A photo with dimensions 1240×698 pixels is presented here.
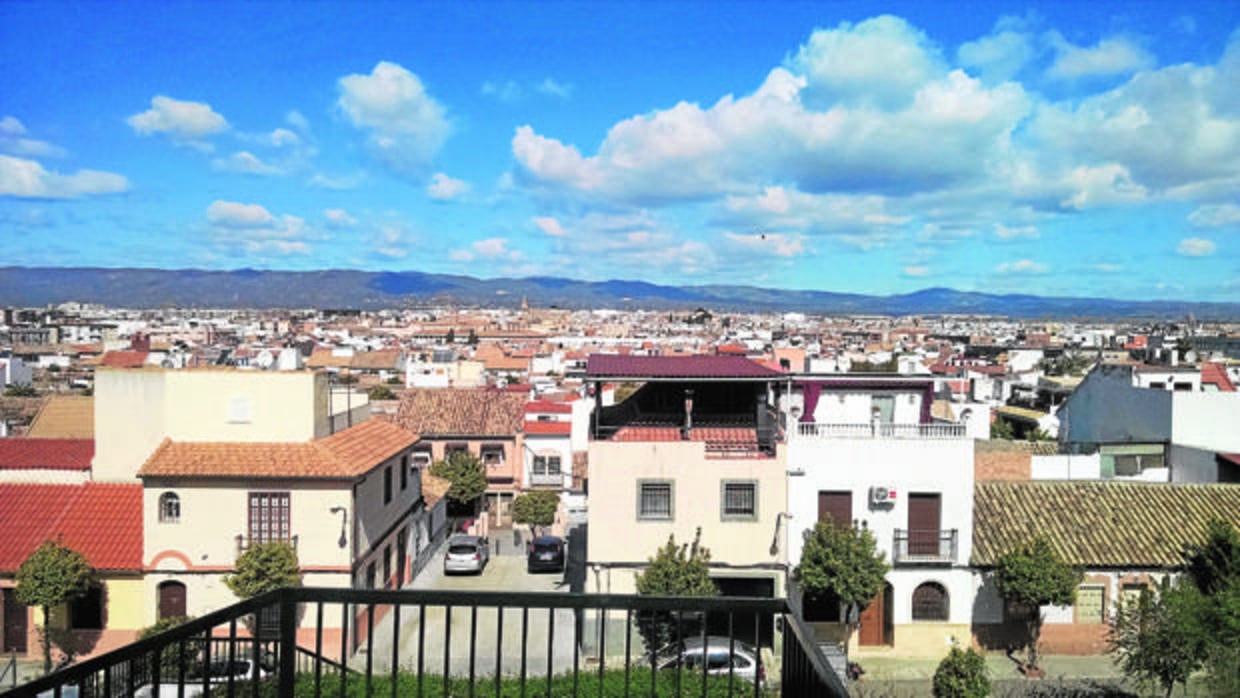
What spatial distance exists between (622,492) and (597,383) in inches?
80.0

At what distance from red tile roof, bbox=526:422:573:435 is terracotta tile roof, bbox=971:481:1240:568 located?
586 inches

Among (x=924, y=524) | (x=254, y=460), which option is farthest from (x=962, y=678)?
(x=254, y=460)

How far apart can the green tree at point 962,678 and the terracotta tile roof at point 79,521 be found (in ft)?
43.2

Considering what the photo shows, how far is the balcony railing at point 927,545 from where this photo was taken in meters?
15.8

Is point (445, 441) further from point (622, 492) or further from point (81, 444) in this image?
point (622, 492)

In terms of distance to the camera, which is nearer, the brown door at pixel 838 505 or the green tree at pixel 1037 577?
the green tree at pixel 1037 577

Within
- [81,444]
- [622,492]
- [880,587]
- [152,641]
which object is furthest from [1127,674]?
[81,444]

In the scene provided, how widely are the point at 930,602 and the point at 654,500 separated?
5275 mm

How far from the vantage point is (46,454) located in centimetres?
1952

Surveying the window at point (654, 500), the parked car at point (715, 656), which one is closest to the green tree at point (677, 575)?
the window at point (654, 500)

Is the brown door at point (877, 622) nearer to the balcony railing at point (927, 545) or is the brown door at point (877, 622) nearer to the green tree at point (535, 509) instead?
the balcony railing at point (927, 545)

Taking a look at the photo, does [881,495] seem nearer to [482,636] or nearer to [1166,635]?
[1166,635]

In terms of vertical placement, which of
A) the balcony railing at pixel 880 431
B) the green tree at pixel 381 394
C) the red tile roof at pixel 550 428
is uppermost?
the balcony railing at pixel 880 431

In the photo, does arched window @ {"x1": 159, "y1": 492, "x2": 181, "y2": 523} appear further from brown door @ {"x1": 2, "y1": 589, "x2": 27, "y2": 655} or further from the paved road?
the paved road
